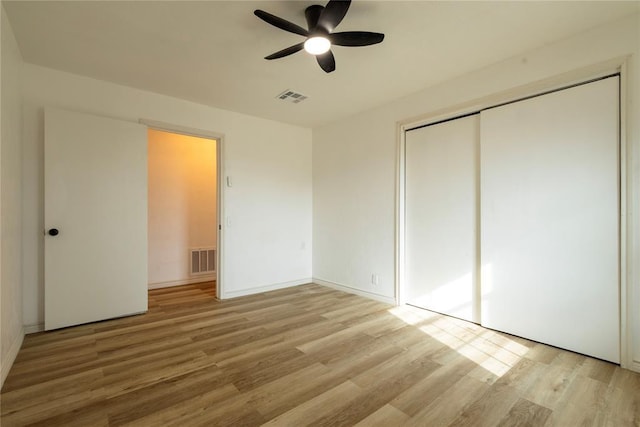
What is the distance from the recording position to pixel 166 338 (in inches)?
105

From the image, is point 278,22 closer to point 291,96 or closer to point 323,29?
point 323,29

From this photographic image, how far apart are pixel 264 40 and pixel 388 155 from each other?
6.62ft

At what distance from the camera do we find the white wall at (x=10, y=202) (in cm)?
201

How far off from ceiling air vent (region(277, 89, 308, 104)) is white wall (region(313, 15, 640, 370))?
0.95 metres

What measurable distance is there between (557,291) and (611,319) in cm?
36

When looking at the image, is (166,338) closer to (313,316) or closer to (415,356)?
(313,316)

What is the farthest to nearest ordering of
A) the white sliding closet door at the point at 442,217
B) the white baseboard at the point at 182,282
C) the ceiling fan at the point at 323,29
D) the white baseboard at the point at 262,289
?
1. the white baseboard at the point at 182,282
2. the white baseboard at the point at 262,289
3. the white sliding closet door at the point at 442,217
4. the ceiling fan at the point at 323,29

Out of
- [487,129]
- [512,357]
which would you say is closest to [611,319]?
[512,357]

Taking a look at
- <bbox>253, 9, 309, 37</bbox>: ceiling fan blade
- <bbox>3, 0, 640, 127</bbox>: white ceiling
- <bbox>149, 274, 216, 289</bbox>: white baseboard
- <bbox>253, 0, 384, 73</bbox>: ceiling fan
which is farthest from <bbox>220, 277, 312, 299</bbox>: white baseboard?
<bbox>253, 9, 309, 37</bbox>: ceiling fan blade

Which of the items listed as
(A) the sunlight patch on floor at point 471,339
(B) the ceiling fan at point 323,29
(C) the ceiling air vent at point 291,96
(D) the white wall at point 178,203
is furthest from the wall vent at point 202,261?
(B) the ceiling fan at point 323,29

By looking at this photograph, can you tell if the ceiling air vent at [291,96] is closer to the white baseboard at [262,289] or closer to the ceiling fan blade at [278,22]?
the ceiling fan blade at [278,22]

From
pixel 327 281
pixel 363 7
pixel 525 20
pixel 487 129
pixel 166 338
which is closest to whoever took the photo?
pixel 363 7

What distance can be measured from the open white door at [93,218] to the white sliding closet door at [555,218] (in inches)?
147

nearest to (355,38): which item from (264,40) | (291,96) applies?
(264,40)
